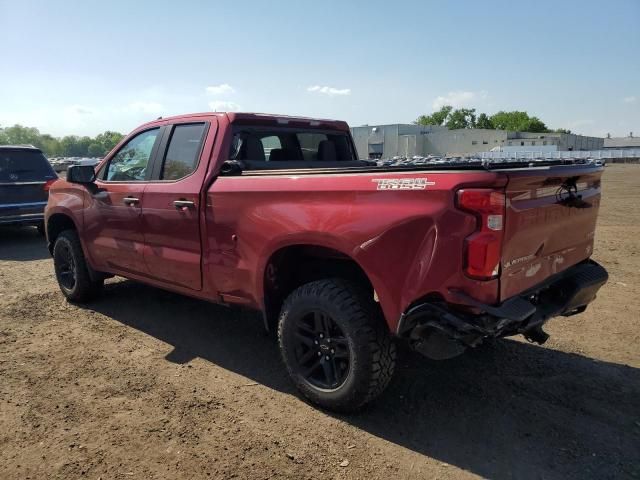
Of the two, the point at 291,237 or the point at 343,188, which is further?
the point at 291,237

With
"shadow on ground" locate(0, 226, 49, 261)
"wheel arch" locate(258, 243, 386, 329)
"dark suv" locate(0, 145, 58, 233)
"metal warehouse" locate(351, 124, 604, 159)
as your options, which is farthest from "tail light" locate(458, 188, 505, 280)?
"metal warehouse" locate(351, 124, 604, 159)

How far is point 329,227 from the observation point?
299cm

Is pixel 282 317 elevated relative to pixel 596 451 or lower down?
elevated

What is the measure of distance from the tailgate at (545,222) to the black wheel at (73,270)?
→ 174 inches

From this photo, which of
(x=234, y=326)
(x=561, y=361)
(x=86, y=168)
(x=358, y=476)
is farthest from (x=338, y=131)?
(x=358, y=476)

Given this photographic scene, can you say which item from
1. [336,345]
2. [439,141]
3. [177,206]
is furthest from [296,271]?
[439,141]

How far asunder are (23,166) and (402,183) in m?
9.29

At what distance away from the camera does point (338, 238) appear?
296cm

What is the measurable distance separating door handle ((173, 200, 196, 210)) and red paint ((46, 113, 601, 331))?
36 millimetres

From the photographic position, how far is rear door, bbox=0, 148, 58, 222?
30.0 feet

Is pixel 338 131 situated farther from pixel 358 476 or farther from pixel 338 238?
pixel 358 476

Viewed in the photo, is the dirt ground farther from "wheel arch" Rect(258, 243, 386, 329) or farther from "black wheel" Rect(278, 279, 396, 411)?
"wheel arch" Rect(258, 243, 386, 329)

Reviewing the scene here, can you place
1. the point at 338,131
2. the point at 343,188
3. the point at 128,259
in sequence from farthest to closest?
the point at 338,131, the point at 128,259, the point at 343,188

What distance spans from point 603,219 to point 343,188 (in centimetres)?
1065
